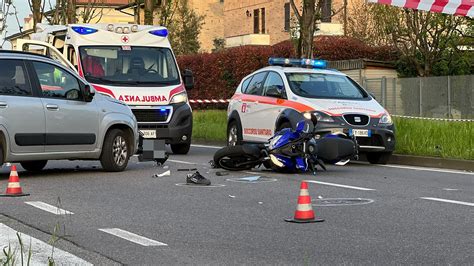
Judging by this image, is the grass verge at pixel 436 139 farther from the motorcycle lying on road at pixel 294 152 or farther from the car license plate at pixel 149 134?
the car license plate at pixel 149 134

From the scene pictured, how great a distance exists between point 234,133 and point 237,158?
4.63m

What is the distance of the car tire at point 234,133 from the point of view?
1914 centimetres

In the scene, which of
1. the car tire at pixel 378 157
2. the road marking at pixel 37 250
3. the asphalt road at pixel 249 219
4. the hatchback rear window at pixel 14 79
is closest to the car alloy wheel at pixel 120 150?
the asphalt road at pixel 249 219

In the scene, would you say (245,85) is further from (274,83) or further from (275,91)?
(275,91)

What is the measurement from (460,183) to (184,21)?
53.5 meters

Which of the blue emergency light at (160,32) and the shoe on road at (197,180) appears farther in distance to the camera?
the blue emergency light at (160,32)

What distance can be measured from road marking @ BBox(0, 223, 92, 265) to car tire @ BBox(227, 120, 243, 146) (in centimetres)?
1100

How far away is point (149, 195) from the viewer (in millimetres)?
11570

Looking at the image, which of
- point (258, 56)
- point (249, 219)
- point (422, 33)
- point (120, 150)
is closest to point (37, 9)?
point (258, 56)

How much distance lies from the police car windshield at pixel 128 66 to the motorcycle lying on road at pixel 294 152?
4786 mm

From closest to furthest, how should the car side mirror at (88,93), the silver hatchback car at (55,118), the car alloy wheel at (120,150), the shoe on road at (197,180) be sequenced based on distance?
the shoe on road at (197,180) < the silver hatchback car at (55,118) < the car side mirror at (88,93) < the car alloy wheel at (120,150)

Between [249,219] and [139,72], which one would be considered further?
[139,72]

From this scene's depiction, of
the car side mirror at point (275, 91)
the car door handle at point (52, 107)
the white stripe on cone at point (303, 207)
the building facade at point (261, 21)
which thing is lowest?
the white stripe on cone at point (303, 207)

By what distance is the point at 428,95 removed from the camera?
99.6ft
